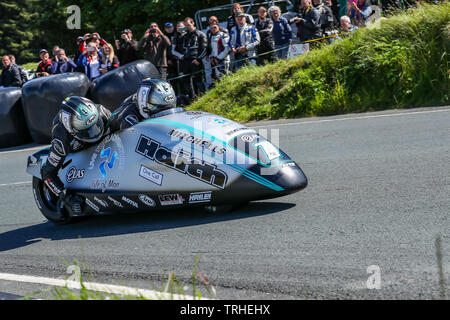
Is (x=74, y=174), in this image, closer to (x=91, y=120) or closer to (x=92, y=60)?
(x=91, y=120)

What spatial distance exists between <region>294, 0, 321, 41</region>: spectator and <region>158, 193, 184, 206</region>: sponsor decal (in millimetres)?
8117

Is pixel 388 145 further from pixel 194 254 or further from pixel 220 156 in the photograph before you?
pixel 194 254

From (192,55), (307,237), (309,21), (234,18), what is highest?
(234,18)

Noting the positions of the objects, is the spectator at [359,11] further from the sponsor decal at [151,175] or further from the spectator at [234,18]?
the sponsor decal at [151,175]

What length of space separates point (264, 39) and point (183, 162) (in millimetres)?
8053

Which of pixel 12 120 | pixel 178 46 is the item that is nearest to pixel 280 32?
pixel 178 46

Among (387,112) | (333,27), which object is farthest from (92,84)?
(387,112)

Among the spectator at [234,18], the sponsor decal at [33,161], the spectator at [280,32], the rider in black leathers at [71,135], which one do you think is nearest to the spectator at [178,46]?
the spectator at [234,18]

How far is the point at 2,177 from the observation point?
10.2 m

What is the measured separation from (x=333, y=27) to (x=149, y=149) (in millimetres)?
8259

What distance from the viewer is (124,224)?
6352 mm

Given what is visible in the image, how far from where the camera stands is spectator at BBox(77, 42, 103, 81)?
14090 millimetres

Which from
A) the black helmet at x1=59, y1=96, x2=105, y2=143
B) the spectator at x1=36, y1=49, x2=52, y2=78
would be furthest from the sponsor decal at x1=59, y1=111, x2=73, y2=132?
the spectator at x1=36, y1=49, x2=52, y2=78

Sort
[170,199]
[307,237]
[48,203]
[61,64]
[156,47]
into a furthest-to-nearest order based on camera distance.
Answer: [61,64], [156,47], [48,203], [170,199], [307,237]
